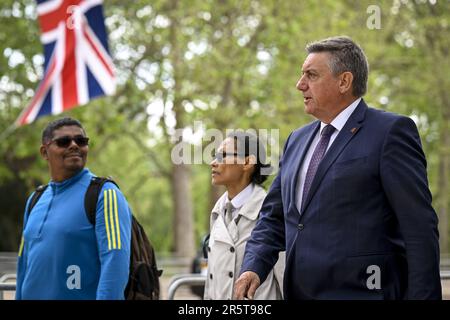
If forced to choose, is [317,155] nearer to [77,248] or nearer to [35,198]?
[77,248]

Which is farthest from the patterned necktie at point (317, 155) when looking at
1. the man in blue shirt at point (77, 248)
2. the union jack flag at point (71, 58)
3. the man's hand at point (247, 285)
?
the union jack flag at point (71, 58)

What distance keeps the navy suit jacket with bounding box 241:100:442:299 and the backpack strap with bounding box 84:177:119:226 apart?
1.35 m

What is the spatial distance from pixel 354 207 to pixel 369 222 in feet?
0.30

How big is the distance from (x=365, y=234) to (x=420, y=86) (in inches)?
839

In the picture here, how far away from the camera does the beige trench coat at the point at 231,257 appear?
5383 millimetres

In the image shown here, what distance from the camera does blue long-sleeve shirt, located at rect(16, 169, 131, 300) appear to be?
4828 millimetres

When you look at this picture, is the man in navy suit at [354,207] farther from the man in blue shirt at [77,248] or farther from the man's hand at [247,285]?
the man in blue shirt at [77,248]

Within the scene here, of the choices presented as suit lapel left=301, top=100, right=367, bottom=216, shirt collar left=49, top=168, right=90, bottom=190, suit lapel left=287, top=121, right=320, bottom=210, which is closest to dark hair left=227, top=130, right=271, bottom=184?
shirt collar left=49, top=168, right=90, bottom=190

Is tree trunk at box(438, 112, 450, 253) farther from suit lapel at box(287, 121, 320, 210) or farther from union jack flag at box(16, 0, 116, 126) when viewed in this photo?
suit lapel at box(287, 121, 320, 210)

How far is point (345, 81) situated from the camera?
422cm

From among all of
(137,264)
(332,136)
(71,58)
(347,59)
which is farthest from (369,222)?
(71,58)

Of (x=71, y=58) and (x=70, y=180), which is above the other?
(x=71, y=58)

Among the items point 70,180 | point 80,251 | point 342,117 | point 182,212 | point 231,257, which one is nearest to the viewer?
point 342,117

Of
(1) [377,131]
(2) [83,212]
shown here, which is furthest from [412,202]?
(2) [83,212]
